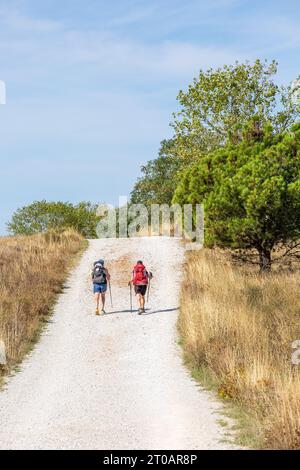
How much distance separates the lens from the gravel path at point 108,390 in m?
8.95

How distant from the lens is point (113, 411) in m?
10.5

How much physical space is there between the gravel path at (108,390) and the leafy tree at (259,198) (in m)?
3.27

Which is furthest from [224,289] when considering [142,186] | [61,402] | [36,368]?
[142,186]

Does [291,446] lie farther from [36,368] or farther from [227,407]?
[36,368]

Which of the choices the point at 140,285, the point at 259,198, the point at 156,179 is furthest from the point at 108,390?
the point at 156,179

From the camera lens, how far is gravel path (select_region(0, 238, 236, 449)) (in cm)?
895

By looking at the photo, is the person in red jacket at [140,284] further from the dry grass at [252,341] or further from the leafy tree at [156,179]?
the leafy tree at [156,179]

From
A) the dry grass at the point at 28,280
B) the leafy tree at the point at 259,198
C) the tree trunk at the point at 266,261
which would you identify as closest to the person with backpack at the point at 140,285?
the dry grass at the point at 28,280

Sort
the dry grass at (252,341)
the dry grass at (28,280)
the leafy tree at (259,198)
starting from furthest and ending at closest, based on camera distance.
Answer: the leafy tree at (259,198) → the dry grass at (28,280) → the dry grass at (252,341)

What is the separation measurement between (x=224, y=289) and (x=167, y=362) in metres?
6.28

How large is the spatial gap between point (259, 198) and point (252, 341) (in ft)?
29.2

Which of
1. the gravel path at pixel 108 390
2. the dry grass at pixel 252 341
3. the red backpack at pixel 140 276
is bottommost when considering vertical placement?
the gravel path at pixel 108 390

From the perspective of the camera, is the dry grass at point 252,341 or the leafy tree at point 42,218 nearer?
the dry grass at point 252,341
